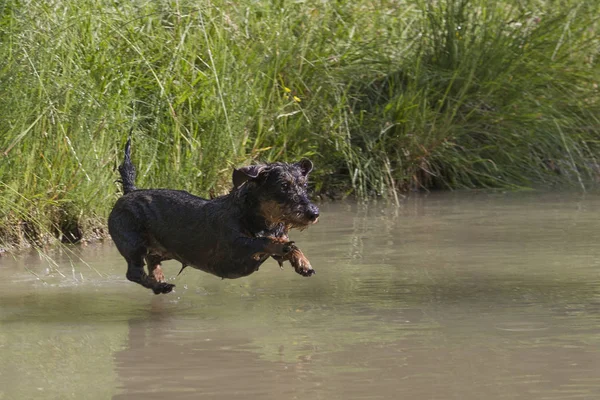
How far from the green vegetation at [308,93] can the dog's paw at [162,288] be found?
6.58 ft

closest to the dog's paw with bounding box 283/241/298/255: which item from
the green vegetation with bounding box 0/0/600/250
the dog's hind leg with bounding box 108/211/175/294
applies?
the dog's hind leg with bounding box 108/211/175/294

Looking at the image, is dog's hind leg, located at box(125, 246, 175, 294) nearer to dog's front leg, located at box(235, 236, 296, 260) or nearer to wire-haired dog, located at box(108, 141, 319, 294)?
wire-haired dog, located at box(108, 141, 319, 294)

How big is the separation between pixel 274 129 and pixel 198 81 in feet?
3.57

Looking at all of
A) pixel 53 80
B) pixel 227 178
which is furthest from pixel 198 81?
pixel 53 80

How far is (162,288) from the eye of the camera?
6.51m

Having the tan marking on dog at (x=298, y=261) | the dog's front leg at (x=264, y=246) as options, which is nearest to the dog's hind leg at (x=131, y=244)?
the dog's front leg at (x=264, y=246)

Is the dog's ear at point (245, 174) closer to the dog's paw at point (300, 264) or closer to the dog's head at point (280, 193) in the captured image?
the dog's head at point (280, 193)

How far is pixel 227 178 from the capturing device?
9.93 metres

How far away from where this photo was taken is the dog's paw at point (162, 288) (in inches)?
255

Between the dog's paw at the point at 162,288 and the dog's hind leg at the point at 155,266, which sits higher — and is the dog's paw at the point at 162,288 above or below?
above

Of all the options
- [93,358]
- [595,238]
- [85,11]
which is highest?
[85,11]

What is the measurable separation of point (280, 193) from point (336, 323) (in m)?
0.80

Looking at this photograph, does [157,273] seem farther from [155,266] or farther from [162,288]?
[162,288]

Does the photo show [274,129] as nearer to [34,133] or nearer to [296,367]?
[34,133]
